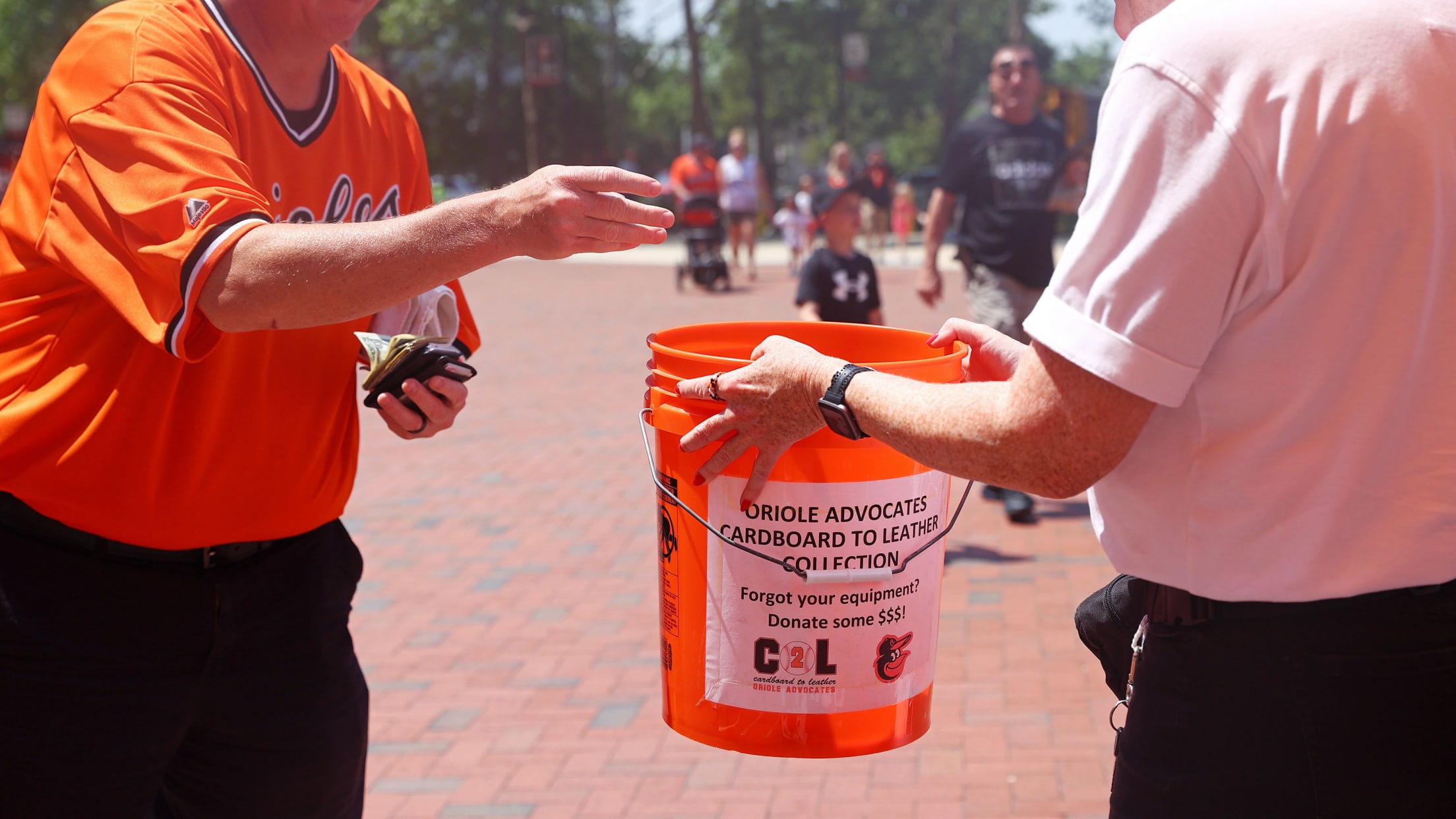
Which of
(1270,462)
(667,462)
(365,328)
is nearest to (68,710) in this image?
(365,328)

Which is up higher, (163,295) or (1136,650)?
(163,295)

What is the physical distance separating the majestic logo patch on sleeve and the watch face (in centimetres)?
80

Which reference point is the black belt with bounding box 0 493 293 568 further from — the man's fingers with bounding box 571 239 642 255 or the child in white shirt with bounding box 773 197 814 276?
the child in white shirt with bounding box 773 197 814 276

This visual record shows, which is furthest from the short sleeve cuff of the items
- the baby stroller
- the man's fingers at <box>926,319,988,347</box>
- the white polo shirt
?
the baby stroller

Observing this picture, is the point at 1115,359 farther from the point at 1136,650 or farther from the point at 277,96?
the point at 277,96

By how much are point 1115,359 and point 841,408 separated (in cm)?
38

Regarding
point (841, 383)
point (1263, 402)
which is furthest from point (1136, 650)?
point (841, 383)

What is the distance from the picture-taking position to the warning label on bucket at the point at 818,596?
71.7 inches

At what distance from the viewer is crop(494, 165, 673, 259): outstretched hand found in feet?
5.40

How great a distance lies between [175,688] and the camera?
6.55 ft

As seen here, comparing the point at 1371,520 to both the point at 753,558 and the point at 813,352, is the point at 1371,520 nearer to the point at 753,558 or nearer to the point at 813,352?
the point at 813,352

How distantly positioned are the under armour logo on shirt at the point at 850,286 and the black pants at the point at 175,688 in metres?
3.44

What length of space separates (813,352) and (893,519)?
300 millimetres

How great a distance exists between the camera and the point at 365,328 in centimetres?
228
